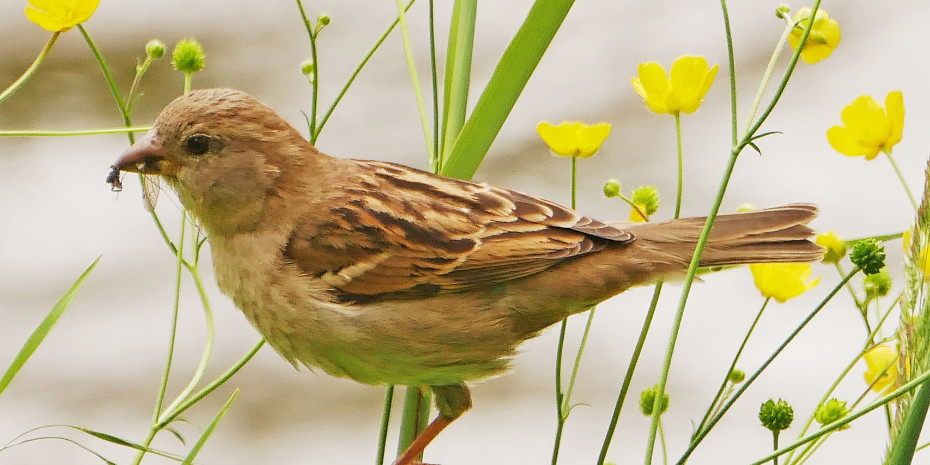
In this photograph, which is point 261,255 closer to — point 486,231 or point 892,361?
point 486,231

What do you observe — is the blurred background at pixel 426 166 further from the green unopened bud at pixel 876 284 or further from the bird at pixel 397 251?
the green unopened bud at pixel 876 284

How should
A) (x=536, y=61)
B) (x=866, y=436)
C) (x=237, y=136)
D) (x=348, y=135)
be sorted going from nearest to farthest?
(x=536, y=61) < (x=237, y=136) < (x=866, y=436) < (x=348, y=135)

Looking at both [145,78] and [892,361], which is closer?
[892,361]

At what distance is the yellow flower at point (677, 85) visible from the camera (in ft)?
4.40

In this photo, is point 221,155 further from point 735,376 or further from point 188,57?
point 735,376

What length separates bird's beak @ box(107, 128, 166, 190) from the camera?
1380mm

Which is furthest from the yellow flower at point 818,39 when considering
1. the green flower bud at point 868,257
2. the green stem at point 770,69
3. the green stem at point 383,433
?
the green stem at point 383,433

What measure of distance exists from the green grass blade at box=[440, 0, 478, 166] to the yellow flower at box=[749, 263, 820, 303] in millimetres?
424

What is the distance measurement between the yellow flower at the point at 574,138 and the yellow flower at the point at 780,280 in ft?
0.85

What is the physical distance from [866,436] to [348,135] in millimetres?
1951

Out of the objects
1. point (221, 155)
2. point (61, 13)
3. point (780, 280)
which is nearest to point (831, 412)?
point (780, 280)

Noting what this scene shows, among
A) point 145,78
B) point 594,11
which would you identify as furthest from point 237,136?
point 594,11

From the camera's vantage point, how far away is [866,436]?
331 cm

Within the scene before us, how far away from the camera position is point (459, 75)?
149 cm
